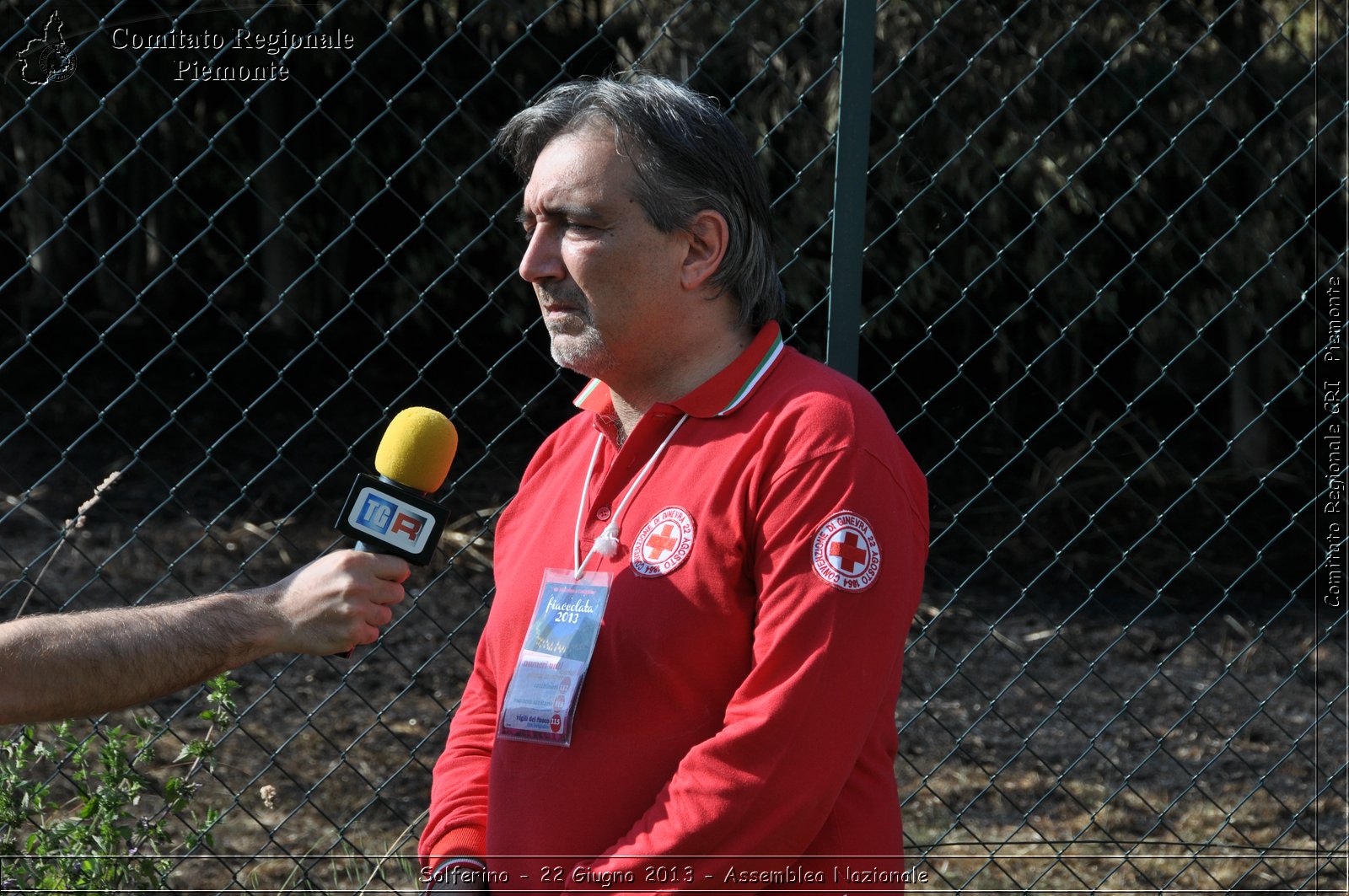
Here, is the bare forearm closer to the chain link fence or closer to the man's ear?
the man's ear

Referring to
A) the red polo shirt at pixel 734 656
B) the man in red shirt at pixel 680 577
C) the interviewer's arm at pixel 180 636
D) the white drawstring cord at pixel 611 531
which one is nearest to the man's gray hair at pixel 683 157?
the man in red shirt at pixel 680 577

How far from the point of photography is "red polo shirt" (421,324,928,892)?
1706 mm

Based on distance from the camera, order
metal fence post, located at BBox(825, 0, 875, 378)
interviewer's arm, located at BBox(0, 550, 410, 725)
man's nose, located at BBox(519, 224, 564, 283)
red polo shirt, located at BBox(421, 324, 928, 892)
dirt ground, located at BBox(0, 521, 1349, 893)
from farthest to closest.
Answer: dirt ground, located at BBox(0, 521, 1349, 893) < metal fence post, located at BBox(825, 0, 875, 378) < man's nose, located at BBox(519, 224, 564, 283) < interviewer's arm, located at BBox(0, 550, 410, 725) < red polo shirt, located at BBox(421, 324, 928, 892)

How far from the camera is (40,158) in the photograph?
19.8 feet

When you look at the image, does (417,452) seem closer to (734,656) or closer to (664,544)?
(664,544)

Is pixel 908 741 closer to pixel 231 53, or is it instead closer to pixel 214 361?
pixel 231 53

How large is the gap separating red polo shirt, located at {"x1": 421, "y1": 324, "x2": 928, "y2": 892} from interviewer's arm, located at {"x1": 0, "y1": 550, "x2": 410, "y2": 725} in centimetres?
31

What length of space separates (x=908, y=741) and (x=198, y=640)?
297 centimetres

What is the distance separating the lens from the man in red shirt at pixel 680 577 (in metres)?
1.72

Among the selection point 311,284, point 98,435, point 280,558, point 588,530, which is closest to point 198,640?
point 588,530

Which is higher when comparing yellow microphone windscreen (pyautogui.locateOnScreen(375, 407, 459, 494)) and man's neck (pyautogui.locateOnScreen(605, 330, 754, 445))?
yellow microphone windscreen (pyautogui.locateOnScreen(375, 407, 459, 494))

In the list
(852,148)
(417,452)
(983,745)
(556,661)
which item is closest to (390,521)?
(417,452)

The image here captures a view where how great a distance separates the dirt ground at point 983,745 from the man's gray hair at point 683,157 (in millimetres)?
1265

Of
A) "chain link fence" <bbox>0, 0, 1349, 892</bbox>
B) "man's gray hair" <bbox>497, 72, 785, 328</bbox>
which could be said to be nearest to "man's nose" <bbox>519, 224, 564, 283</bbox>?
"man's gray hair" <bbox>497, 72, 785, 328</bbox>
